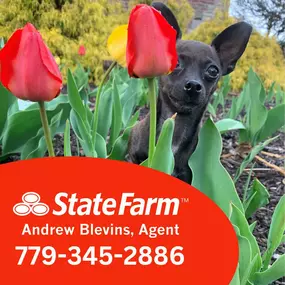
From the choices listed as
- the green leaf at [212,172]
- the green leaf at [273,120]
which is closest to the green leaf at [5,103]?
the green leaf at [212,172]

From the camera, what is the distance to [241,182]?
41.2 inches

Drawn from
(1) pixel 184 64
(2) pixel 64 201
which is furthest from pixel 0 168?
(1) pixel 184 64

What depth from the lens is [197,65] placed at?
0.64 meters

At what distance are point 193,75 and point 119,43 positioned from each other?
0.12 m

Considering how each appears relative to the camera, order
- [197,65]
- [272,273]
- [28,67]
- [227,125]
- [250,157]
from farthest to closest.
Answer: [227,125] → [250,157] → [197,65] → [272,273] → [28,67]

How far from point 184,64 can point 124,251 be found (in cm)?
29

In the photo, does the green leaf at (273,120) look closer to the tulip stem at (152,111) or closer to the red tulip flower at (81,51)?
the red tulip flower at (81,51)

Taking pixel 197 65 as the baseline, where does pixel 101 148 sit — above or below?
below

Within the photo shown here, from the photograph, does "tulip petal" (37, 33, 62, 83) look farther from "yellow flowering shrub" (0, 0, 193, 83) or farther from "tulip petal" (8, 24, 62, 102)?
"yellow flowering shrub" (0, 0, 193, 83)

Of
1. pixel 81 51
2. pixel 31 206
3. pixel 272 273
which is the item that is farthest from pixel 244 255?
pixel 81 51

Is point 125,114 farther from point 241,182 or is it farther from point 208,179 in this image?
point 208,179

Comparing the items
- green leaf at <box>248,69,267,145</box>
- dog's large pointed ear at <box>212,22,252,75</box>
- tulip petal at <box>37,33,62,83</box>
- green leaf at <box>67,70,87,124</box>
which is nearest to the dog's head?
dog's large pointed ear at <box>212,22,252,75</box>

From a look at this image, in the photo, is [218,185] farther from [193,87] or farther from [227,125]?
[227,125]

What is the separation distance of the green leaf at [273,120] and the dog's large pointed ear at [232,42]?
1.37 ft
